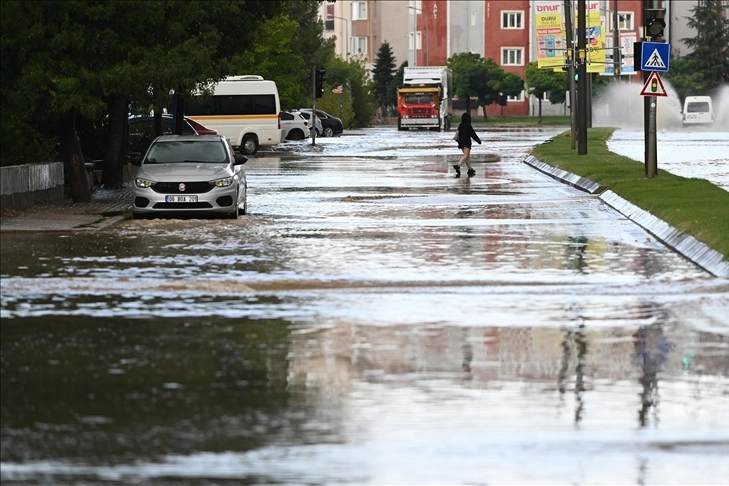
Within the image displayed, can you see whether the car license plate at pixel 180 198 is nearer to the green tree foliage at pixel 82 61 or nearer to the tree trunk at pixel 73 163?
the green tree foliage at pixel 82 61

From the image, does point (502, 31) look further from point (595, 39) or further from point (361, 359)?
point (361, 359)

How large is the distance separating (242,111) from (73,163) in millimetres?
29776

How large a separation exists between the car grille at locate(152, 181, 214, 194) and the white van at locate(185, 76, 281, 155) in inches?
1313

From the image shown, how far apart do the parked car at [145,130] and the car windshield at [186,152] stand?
16193 mm

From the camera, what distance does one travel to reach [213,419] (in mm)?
8938

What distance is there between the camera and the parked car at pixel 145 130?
4369cm

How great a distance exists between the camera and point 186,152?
26.6 metres

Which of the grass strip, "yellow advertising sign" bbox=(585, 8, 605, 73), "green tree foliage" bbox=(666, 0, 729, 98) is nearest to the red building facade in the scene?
"green tree foliage" bbox=(666, 0, 729, 98)

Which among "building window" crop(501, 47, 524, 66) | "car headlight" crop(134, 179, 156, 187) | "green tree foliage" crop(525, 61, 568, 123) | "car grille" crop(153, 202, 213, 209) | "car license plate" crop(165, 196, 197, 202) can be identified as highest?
"building window" crop(501, 47, 524, 66)

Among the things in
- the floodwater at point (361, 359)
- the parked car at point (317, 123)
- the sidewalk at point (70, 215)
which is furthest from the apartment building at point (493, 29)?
the floodwater at point (361, 359)

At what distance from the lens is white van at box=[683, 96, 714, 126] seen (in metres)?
90.6

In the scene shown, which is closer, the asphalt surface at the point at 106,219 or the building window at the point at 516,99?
the asphalt surface at the point at 106,219

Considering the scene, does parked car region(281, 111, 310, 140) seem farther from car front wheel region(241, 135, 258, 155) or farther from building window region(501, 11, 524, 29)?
building window region(501, 11, 524, 29)

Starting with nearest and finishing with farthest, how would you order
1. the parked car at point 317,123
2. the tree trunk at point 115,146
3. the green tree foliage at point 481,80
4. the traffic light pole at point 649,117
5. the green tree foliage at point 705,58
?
the traffic light pole at point 649,117
the tree trunk at point 115,146
the parked car at point 317,123
the green tree foliage at point 705,58
the green tree foliage at point 481,80
